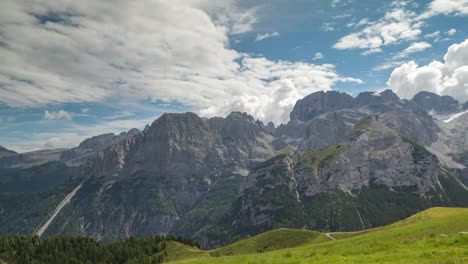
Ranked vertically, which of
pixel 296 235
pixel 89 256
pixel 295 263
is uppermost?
pixel 295 263

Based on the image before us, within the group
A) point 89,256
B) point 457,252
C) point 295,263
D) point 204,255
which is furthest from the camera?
point 89,256

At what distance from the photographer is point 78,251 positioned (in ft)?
451

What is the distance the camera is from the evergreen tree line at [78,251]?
12069 centimetres

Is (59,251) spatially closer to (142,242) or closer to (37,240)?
(37,240)

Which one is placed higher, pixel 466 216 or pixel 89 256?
pixel 466 216

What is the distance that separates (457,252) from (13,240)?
491 feet

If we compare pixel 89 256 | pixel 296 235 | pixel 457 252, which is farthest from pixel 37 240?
pixel 457 252

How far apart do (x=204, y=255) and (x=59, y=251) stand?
58.5 m

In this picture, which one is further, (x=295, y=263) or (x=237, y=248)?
(x=237, y=248)

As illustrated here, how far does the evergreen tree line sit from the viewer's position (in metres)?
121

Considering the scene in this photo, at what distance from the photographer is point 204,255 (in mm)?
113688

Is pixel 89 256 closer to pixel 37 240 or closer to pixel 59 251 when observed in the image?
pixel 59 251

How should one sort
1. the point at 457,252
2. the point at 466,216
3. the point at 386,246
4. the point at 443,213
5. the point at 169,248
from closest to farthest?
the point at 457,252, the point at 386,246, the point at 466,216, the point at 443,213, the point at 169,248

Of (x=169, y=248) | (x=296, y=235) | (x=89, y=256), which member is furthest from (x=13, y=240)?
(x=296, y=235)
